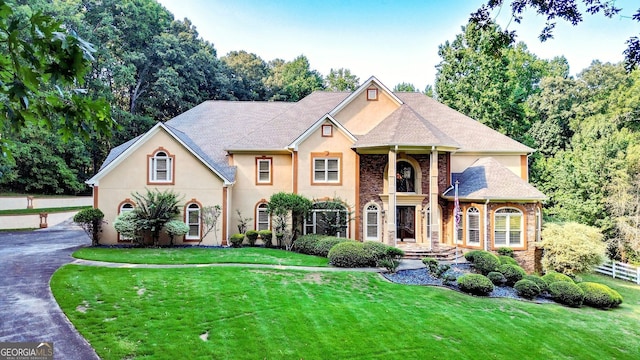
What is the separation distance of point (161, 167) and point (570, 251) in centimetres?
2245

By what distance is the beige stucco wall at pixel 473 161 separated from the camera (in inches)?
917

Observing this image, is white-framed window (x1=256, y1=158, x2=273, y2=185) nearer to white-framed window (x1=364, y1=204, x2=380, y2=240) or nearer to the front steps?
white-framed window (x1=364, y1=204, x2=380, y2=240)

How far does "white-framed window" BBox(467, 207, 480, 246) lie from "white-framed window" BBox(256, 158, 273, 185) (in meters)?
11.9

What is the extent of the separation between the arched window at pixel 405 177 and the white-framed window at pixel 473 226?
3435 millimetres

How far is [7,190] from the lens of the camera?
3164cm

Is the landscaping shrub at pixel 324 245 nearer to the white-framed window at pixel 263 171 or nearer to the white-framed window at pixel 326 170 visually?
the white-framed window at pixel 326 170

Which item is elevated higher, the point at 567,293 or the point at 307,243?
the point at 307,243

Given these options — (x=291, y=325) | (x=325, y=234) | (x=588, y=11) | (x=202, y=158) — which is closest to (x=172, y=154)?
(x=202, y=158)

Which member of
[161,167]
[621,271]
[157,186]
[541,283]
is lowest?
[621,271]

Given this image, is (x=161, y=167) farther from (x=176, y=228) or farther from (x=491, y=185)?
(x=491, y=185)

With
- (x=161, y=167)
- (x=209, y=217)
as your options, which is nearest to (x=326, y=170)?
(x=209, y=217)

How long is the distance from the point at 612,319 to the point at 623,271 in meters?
14.2

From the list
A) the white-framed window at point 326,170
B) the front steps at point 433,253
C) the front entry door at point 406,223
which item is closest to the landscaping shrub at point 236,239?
the white-framed window at point 326,170

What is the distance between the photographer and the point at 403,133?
65.6 ft
